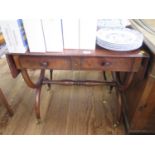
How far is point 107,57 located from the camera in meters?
0.94

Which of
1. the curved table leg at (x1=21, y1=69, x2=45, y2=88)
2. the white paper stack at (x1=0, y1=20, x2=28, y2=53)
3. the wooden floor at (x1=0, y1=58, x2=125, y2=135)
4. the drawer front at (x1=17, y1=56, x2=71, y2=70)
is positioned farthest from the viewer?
the wooden floor at (x1=0, y1=58, x2=125, y2=135)

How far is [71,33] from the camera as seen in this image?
898 millimetres

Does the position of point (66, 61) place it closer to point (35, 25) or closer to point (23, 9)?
point (35, 25)

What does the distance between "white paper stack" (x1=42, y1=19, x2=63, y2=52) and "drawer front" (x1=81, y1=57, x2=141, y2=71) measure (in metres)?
0.18

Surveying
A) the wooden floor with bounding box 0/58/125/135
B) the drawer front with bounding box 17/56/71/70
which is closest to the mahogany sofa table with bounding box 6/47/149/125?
the drawer front with bounding box 17/56/71/70

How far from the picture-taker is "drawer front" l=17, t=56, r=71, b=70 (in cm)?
98

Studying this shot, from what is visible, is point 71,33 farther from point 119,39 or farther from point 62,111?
point 62,111

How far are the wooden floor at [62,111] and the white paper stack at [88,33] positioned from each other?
736 mm

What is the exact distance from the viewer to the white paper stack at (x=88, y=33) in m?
0.85

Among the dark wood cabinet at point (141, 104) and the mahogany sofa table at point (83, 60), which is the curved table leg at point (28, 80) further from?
the dark wood cabinet at point (141, 104)

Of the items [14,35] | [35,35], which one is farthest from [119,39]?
[14,35]

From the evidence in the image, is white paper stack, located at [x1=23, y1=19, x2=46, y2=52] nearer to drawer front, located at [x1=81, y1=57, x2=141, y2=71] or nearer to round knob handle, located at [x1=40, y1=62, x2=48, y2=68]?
round knob handle, located at [x1=40, y1=62, x2=48, y2=68]

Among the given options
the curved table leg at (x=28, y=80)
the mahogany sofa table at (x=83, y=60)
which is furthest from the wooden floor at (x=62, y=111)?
the mahogany sofa table at (x=83, y=60)
